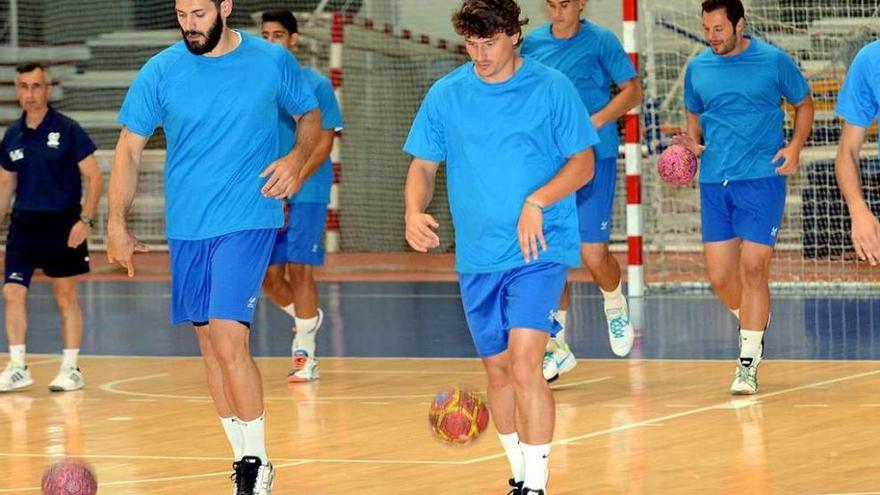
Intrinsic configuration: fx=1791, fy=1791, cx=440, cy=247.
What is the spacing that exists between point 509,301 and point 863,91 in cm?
161

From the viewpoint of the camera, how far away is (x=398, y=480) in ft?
26.0

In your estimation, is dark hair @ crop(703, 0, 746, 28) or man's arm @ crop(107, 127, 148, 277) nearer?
man's arm @ crop(107, 127, 148, 277)

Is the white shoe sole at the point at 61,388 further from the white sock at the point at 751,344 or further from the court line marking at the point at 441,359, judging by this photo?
the white sock at the point at 751,344

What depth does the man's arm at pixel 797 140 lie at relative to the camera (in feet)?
34.1

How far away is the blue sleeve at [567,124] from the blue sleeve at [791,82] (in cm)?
401

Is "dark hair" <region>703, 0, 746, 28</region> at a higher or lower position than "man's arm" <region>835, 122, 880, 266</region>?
higher

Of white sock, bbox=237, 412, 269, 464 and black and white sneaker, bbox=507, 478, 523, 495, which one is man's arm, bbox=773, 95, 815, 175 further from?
white sock, bbox=237, 412, 269, 464

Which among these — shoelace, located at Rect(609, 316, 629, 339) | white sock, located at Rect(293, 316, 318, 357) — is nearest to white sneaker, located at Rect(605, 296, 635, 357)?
shoelace, located at Rect(609, 316, 629, 339)

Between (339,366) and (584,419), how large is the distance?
323cm

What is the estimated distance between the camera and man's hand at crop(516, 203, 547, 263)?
6.77 metres

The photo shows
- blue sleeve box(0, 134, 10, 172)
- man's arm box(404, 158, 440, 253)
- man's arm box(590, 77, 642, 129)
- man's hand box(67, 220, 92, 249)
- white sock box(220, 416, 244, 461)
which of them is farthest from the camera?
blue sleeve box(0, 134, 10, 172)

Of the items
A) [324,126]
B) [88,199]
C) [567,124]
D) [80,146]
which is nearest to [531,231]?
[567,124]

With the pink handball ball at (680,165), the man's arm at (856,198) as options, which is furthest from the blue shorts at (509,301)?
the pink handball ball at (680,165)

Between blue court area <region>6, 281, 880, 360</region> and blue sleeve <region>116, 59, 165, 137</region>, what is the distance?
18.7ft
